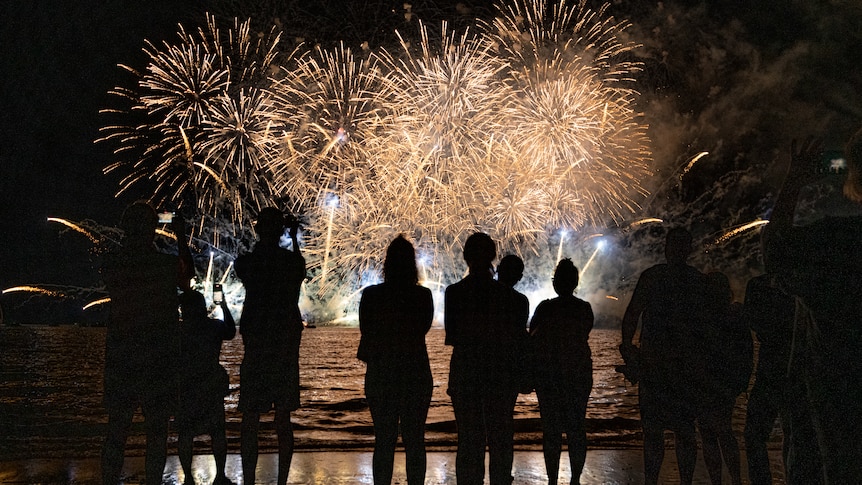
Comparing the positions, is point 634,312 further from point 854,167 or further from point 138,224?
point 138,224

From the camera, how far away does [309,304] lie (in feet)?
216

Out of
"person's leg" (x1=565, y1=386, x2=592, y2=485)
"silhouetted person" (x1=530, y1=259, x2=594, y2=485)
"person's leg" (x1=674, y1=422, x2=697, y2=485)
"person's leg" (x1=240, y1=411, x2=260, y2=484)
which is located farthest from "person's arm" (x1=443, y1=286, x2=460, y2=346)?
"person's leg" (x1=674, y1=422, x2=697, y2=485)

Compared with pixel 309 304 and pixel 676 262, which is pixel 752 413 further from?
pixel 309 304

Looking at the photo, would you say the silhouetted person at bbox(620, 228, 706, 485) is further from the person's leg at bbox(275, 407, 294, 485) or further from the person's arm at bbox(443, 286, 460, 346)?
the person's leg at bbox(275, 407, 294, 485)

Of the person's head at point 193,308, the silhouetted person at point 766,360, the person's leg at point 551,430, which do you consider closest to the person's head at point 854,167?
the silhouetted person at point 766,360

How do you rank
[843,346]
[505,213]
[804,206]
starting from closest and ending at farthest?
1. [843,346]
2. [505,213]
3. [804,206]

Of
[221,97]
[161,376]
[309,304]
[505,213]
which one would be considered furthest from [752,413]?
[309,304]

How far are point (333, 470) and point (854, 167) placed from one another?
4805 mm

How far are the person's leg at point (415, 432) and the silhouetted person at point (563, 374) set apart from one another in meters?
1.07

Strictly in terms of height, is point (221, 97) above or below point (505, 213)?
above

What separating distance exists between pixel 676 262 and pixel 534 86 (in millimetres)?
18568

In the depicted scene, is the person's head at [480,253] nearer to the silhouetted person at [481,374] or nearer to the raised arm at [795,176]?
the silhouetted person at [481,374]

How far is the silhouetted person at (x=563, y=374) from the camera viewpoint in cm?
557

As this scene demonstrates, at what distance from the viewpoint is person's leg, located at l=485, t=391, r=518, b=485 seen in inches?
194
